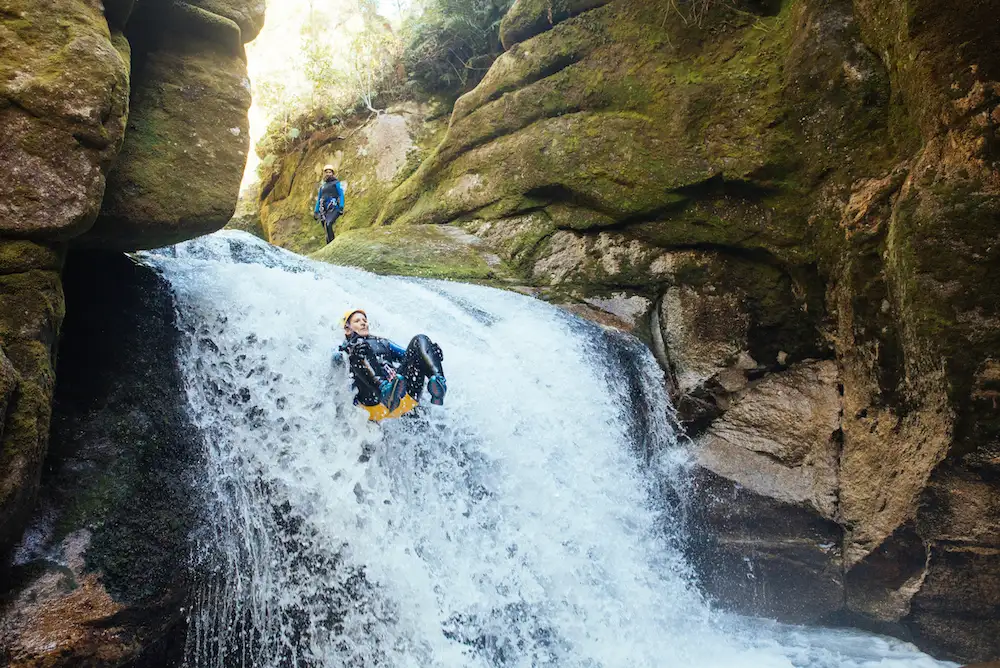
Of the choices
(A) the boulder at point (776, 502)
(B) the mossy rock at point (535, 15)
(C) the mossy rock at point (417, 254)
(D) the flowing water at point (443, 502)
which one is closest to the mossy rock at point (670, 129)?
(B) the mossy rock at point (535, 15)

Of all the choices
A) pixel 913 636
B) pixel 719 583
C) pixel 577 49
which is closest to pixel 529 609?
pixel 719 583

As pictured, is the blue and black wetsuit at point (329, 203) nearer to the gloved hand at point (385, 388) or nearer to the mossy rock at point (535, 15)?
the mossy rock at point (535, 15)

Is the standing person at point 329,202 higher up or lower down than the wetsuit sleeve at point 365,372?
higher up

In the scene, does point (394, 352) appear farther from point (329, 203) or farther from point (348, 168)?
point (348, 168)

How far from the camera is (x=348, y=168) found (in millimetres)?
13945

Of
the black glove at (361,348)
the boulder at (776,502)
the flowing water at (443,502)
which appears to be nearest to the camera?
the flowing water at (443,502)

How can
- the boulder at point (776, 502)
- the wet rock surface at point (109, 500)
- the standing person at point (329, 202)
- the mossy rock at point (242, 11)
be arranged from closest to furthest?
the wet rock surface at point (109, 500) → the mossy rock at point (242, 11) → the boulder at point (776, 502) → the standing person at point (329, 202)

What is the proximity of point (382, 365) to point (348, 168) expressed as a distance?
33.6 ft

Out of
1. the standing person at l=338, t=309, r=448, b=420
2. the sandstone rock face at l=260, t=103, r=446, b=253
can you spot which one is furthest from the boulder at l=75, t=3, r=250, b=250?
the sandstone rock face at l=260, t=103, r=446, b=253

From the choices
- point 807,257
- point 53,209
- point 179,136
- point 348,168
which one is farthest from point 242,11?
point 348,168

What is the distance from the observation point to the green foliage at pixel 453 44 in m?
13.7

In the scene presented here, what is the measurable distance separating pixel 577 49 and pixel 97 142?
27.9ft

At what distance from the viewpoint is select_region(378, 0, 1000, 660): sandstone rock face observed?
529cm

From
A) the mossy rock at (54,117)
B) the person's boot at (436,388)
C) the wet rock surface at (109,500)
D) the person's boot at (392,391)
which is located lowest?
the wet rock surface at (109,500)
